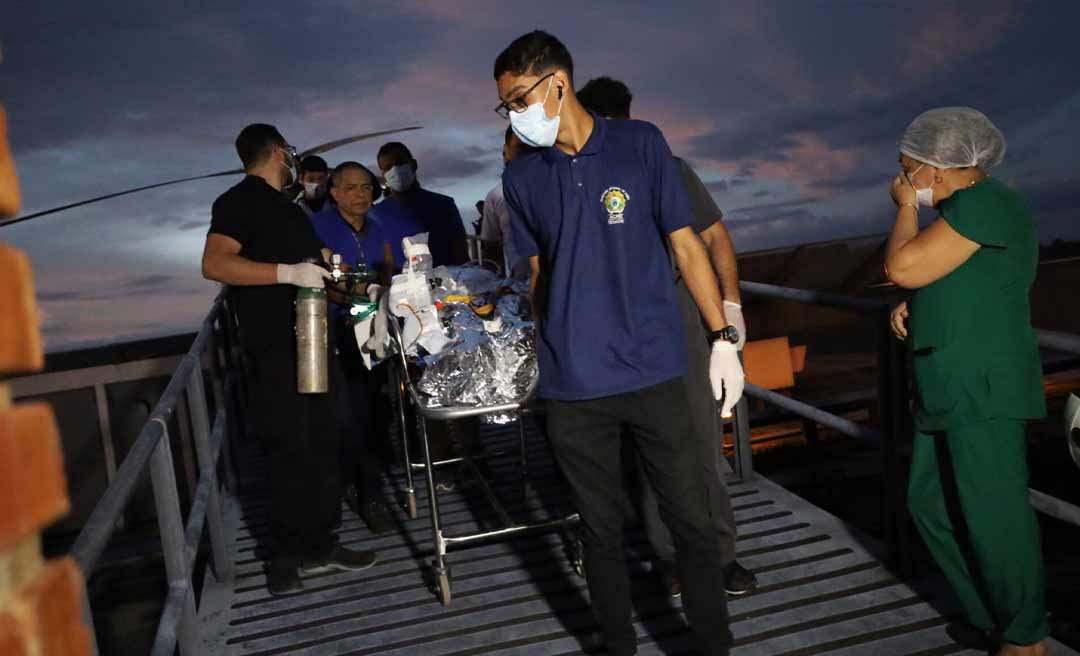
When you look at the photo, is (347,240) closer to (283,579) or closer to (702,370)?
(283,579)

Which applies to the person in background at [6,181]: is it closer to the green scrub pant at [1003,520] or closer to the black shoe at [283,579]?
the green scrub pant at [1003,520]

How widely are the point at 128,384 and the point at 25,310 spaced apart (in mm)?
11397

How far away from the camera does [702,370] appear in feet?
10.4

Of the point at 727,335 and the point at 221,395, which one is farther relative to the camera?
the point at 221,395

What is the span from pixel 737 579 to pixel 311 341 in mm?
1869

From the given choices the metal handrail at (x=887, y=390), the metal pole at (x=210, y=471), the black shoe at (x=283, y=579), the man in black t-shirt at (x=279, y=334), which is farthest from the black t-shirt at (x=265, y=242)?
the metal handrail at (x=887, y=390)

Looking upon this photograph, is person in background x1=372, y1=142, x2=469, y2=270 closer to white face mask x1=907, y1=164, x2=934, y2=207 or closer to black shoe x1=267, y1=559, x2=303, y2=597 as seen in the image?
black shoe x1=267, y1=559, x2=303, y2=597

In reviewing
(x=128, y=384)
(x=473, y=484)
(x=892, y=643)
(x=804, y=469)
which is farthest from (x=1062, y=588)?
(x=128, y=384)

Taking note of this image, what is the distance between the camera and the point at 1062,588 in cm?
970

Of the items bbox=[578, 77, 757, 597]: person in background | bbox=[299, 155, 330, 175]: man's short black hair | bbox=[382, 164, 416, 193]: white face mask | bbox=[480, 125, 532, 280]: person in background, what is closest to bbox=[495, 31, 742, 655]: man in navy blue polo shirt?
bbox=[578, 77, 757, 597]: person in background

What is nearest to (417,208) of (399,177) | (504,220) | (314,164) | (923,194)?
(399,177)

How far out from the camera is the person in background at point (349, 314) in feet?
14.9

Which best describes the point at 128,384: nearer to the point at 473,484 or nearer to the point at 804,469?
the point at 473,484

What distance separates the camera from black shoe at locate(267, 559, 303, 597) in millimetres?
3789
